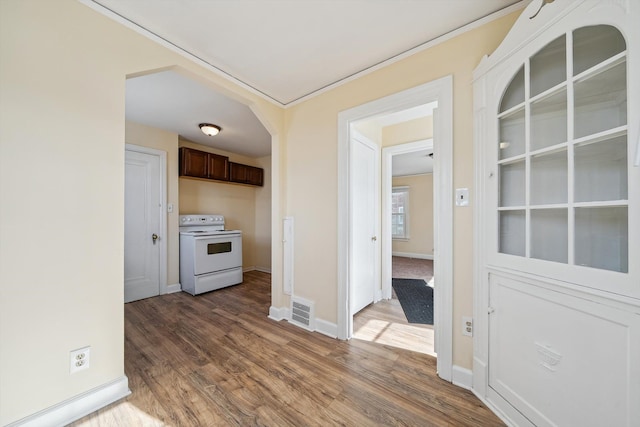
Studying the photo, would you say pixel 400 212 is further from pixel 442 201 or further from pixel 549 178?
pixel 549 178

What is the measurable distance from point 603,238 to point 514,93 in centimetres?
89

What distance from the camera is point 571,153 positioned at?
1.02 meters

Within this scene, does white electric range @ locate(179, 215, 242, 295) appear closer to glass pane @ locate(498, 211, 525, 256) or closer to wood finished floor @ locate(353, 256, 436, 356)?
wood finished floor @ locate(353, 256, 436, 356)

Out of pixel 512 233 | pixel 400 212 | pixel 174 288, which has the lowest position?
pixel 174 288

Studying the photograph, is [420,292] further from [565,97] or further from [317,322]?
[565,97]

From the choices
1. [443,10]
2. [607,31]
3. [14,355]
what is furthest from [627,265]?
[14,355]

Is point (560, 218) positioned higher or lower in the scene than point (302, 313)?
higher

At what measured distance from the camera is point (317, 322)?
2.28m

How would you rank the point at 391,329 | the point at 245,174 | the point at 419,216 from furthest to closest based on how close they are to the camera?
the point at 419,216
the point at 245,174
the point at 391,329

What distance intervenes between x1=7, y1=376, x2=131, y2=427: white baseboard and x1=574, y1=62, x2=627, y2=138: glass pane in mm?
2916

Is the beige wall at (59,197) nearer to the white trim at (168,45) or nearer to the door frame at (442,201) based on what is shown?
the white trim at (168,45)

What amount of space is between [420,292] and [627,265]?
293cm

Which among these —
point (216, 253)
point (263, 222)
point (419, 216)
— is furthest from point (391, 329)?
point (419, 216)

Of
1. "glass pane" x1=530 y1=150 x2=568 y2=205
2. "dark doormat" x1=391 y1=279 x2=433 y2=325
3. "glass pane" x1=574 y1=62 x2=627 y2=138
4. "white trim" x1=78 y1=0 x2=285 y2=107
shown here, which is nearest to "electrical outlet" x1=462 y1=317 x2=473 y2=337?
"glass pane" x1=530 y1=150 x2=568 y2=205
